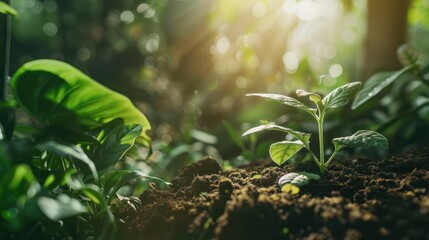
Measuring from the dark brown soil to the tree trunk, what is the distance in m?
2.04

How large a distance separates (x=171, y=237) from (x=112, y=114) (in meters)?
0.54

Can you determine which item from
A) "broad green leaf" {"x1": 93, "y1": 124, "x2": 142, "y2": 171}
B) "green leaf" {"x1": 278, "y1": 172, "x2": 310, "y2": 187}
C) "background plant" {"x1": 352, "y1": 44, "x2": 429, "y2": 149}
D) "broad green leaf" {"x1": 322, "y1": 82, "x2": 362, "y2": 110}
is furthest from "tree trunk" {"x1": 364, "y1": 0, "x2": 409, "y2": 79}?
"broad green leaf" {"x1": 93, "y1": 124, "x2": 142, "y2": 171}

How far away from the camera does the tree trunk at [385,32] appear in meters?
3.40

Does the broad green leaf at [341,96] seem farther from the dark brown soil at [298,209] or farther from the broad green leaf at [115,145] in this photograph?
the broad green leaf at [115,145]

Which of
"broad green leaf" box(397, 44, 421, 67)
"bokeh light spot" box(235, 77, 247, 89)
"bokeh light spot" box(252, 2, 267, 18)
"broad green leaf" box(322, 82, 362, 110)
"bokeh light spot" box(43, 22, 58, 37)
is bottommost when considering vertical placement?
"bokeh light spot" box(43, 22, 58, 37)

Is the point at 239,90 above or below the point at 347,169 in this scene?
below

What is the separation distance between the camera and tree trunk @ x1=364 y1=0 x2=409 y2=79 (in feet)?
11.2

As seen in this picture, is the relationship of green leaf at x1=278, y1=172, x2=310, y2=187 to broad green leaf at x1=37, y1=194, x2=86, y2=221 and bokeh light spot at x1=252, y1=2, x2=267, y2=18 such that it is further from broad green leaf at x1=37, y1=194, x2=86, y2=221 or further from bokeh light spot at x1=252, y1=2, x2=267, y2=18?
bokeh light spot at x1=252, y1=2, x2=267, y2=18

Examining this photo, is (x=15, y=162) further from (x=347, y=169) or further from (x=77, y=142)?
(x=347, y=169)

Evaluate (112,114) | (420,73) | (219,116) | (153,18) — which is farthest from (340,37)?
(112,114)

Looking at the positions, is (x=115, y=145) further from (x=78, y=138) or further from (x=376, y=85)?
(x=376, y=85)

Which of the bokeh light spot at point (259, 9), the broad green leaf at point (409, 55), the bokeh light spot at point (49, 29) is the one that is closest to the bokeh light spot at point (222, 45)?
the bokeh light spot at point (259, 9)

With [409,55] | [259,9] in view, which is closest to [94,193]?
[409,55]

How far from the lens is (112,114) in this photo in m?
1.55
